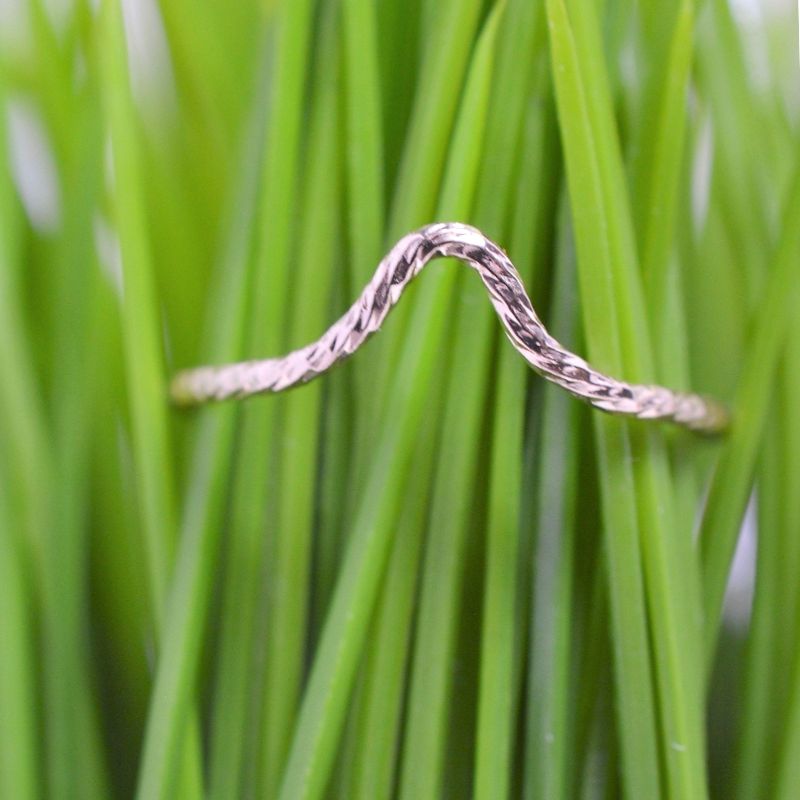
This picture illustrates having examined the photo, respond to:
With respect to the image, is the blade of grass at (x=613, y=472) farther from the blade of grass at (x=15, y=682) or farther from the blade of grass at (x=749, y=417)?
the blade of grass at (x=15, y=682)

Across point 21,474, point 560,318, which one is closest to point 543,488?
point 560,318

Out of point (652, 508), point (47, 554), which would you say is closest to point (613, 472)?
point (652, 508)

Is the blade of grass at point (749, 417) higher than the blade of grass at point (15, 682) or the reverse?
higher

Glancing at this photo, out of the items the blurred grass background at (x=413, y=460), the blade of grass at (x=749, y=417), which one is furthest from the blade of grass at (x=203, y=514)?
the blade of grass at (x=749, y=417)

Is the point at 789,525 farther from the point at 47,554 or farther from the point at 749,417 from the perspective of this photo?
the point at 47,554

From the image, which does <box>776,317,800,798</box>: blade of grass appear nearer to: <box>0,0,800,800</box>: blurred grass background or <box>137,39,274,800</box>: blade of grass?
<box>0,0,800,800</box>: blurred grass background

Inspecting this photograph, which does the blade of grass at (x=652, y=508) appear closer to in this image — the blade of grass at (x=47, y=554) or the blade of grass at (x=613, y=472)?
the blade of grass at (x=613, y=472)

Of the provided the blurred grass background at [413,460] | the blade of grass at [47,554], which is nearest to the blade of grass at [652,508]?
the blurred grass background at [413,460]
